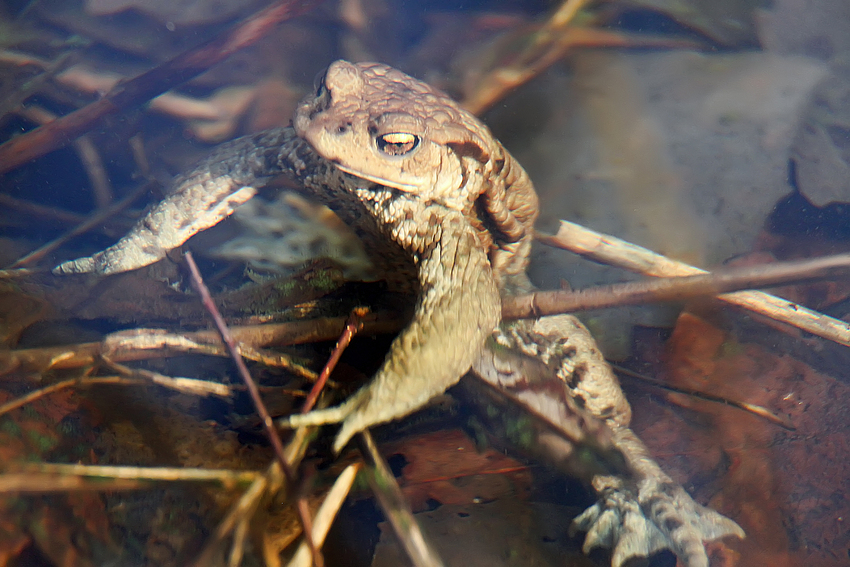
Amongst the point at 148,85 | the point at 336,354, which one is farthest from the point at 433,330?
the point at 148,85

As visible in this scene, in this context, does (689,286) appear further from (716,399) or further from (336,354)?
(336,354)

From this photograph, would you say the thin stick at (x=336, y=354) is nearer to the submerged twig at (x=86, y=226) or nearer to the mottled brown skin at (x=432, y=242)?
the mottled brown skin at (x=432, y=242)

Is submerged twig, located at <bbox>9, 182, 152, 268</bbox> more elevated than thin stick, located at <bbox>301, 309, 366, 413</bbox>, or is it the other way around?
thin stick, located at <bbox>301, 309, 366, 413</bbox>

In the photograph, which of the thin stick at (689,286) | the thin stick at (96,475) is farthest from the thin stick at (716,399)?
the thin stick at (96,475)

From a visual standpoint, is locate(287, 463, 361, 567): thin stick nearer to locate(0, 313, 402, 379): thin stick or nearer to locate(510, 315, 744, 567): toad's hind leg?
locate(0, 313, 402, 379): thin stick

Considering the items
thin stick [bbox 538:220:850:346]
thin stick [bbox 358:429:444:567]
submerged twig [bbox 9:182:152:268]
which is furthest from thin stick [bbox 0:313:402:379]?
thin stick [bbox 538:220:850:346]
